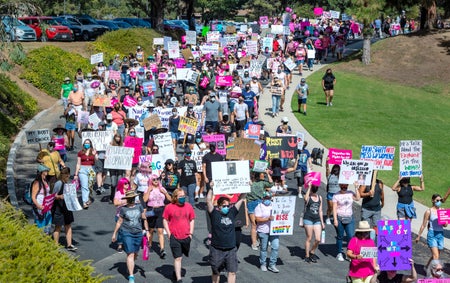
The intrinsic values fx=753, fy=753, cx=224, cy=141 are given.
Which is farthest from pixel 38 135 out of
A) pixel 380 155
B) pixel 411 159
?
pixel 411 159

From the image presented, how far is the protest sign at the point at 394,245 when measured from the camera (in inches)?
493

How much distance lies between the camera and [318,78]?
40188 millimetres

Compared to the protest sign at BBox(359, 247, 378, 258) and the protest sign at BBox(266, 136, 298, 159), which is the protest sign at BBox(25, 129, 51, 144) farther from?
the protest sign at BBox(359, 247, 378, 258)

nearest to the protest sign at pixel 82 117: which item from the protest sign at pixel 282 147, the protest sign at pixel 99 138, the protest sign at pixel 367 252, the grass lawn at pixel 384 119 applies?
the protest sign at pixel 99 138

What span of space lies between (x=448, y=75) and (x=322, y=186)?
24.4 meters

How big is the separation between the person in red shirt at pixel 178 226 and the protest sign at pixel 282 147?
6945mm

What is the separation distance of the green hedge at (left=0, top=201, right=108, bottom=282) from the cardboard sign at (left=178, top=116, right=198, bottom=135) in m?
12.4

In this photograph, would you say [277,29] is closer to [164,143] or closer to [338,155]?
[164,143]

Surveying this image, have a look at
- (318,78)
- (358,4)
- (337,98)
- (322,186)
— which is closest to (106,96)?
(322,186)

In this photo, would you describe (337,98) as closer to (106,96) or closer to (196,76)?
(196,76)

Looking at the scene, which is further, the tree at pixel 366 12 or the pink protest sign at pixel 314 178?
the tree at pixel 366 12

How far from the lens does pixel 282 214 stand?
46.0 ft

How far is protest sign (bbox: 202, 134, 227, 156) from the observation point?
19469 mm

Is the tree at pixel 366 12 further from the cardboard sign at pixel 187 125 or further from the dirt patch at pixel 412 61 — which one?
the cardboard sign at pixel 187 125
